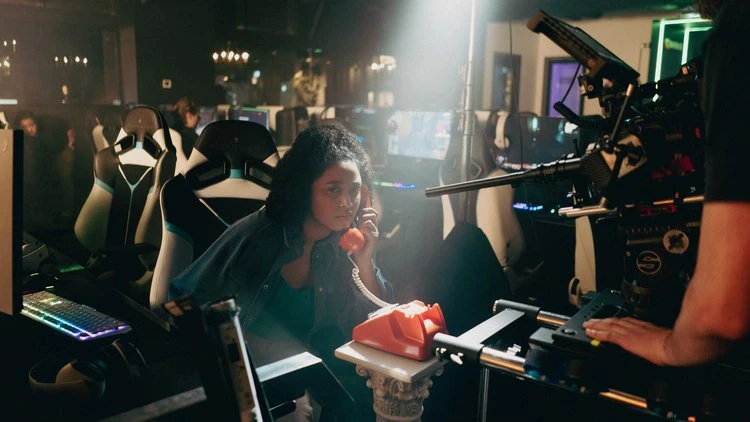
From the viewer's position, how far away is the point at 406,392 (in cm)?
133

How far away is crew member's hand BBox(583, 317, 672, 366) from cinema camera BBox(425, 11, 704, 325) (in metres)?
0.05

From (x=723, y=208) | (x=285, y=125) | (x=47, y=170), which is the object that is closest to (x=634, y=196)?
(x=723, y=208)

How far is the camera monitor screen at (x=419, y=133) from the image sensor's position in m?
5.67

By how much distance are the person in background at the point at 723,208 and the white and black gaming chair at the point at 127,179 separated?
108 inches

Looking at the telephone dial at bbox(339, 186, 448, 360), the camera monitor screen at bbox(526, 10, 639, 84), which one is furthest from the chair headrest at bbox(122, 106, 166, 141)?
the camera monitor screen at bbox(526, 10, 639, 84)

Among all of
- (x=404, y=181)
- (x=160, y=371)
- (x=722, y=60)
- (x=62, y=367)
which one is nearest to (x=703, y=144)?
(x=722, y=60)

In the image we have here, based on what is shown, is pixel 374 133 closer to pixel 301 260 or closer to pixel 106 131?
pixel 106 131

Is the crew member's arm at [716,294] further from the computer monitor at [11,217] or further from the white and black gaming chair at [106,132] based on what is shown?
the white and black gaming chair at [106,132]

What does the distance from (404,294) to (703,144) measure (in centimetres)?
182

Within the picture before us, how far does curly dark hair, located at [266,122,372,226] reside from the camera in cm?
187

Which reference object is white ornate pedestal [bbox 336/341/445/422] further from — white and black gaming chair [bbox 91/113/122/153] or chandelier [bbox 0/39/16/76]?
chandelier [bbox 0/39/16/76]

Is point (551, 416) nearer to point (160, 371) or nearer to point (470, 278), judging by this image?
point (470, 278)

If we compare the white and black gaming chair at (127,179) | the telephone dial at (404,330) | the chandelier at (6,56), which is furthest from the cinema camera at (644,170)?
the chandelier at (6,56)

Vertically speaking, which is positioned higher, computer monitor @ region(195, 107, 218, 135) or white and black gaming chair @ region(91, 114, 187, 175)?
computer monitor @ region(195, 107, 218, 135)
